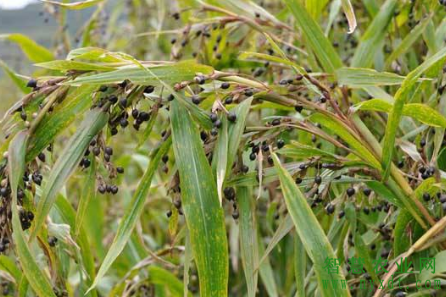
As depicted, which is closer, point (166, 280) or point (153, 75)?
point (153, 75)

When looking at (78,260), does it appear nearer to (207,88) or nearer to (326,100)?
(207,88)

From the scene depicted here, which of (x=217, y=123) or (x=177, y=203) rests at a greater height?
(x=217, y=123)

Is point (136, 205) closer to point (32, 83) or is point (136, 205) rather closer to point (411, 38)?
point (32, 83)

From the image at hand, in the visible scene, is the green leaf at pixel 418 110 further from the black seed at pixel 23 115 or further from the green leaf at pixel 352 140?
the black seed at pixel 23 115

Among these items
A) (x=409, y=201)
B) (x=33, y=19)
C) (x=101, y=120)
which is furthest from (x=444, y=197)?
(x=33, y=19)

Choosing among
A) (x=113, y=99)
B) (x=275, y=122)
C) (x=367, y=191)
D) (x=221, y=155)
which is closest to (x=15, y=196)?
(x=113, y=99)

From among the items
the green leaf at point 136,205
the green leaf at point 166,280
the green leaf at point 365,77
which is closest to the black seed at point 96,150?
the green leaf at point 136,205
